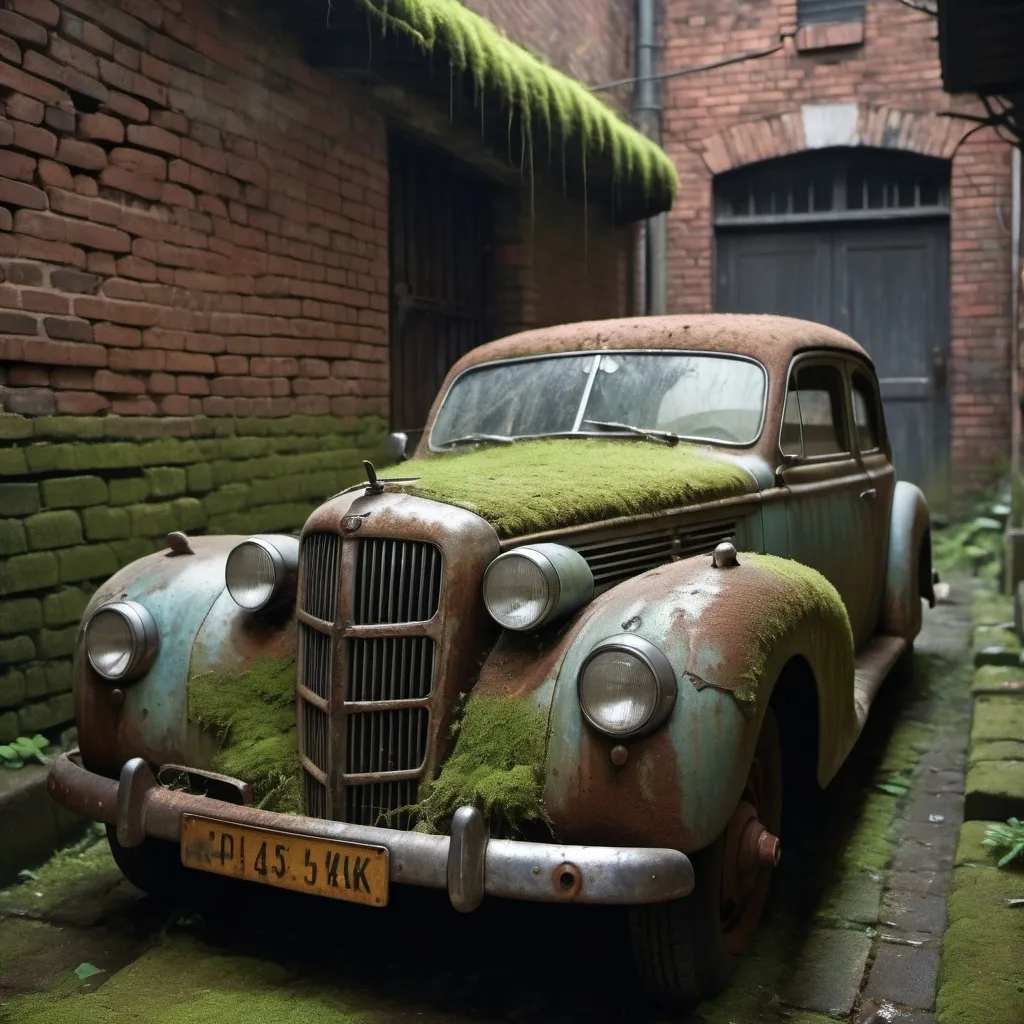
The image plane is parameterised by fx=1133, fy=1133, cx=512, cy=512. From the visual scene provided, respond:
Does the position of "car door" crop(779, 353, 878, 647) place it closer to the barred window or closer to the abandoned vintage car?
the abandoned vintage car

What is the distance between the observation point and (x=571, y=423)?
4.00 m

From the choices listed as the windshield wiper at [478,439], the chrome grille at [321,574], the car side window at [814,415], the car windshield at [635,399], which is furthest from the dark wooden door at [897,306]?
the chrome grille at [321,574]

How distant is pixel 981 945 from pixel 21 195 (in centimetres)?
377

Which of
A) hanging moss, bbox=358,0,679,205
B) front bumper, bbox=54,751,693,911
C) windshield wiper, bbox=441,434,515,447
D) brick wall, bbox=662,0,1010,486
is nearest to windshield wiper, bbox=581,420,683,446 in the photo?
windshield wiper, bbox=441,434,515,447

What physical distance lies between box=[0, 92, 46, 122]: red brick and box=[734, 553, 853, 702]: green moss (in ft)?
9.33

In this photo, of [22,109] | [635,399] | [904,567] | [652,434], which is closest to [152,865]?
[652,434]

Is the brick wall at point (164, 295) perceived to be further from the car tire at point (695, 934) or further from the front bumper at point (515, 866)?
the car tire at point (695, 934)

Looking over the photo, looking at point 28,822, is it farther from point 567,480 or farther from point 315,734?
point 567,480

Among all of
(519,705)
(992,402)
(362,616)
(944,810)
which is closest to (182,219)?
(362,616)

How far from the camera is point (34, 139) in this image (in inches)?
157

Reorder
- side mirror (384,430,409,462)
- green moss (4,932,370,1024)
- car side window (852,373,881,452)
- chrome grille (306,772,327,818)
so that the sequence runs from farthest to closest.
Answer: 1. car side window (852,373,881,452)
2. side mirror (384,430,409,462)
3. chrome grille (306,772,327,818)
4. green moss (4,932,370,1024)

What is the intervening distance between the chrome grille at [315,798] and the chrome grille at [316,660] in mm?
217

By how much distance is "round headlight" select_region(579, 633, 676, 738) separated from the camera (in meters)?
2.46

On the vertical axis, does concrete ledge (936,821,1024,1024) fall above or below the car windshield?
below
